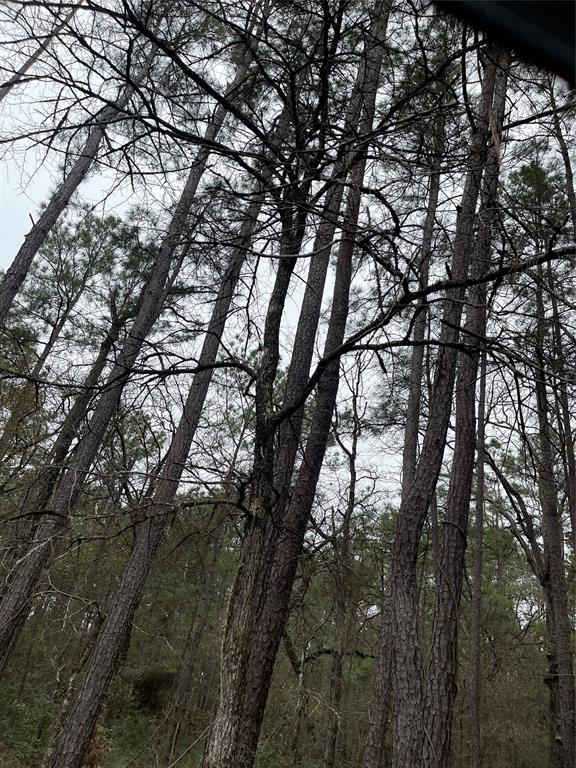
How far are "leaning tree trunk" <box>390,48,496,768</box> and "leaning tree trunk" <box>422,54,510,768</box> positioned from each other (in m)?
0.10

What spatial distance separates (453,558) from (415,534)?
1.71 feet

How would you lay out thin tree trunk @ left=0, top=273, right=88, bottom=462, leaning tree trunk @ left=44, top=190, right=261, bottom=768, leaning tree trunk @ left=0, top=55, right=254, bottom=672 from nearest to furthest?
leaning tree trunk @ left=44, top=190, right=261, bottom=768, leaning tree trunk @ left=0, top=55, right=254, bottom=672, thin tree trunk @ left=0, top=273, right=88, bottom=462

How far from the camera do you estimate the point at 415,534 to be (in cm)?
427

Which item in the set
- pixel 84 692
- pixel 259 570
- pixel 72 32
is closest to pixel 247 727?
pixel 259 570

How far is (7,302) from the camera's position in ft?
22.0

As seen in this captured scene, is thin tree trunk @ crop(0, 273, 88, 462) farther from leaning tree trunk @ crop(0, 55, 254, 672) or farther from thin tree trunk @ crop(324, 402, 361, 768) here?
thin tree trunk @ crop(324, 402, 361, 768)

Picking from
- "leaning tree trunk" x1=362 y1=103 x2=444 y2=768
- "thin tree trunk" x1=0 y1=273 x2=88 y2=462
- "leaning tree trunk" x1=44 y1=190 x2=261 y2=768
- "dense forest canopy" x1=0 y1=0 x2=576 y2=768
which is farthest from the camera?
"thin tree trunk" x1=0 y1=273 x2=88 y2=462

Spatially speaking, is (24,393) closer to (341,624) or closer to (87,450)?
(87,450)

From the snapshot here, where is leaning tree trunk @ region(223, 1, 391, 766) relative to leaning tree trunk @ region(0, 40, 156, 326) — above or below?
below

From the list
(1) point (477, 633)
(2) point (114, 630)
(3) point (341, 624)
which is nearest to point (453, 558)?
(2) point (114, 630)

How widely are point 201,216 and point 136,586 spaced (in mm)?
4607

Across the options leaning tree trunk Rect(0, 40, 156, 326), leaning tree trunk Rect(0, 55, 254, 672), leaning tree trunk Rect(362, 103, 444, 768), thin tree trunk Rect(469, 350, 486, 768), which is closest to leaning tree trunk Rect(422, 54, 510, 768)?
leaning tree trunk Rect(362, 103, 444, 768)

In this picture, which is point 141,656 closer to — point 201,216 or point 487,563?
point 487,563

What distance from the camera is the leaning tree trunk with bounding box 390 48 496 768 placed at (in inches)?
149
